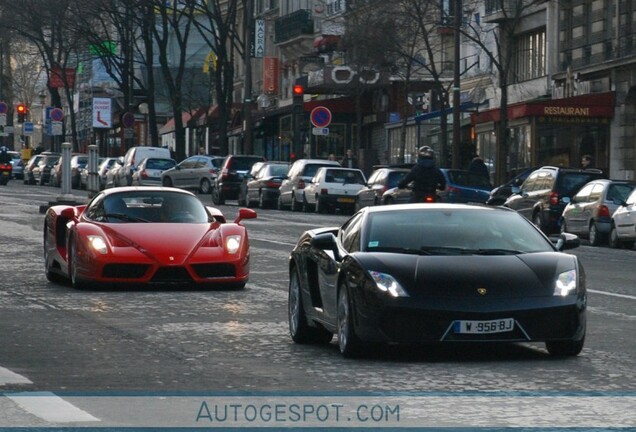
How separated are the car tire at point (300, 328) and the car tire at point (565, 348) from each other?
1.96 meters

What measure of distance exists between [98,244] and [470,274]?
7568mm

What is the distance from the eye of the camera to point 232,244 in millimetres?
18891

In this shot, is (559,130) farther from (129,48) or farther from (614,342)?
(614,342)

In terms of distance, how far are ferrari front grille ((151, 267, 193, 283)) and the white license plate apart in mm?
7252

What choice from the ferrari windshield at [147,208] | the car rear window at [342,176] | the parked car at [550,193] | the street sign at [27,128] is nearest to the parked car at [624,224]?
the parked car at [550,193]

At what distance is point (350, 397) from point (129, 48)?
2678 inches

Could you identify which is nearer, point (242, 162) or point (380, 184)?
point (380, 184)

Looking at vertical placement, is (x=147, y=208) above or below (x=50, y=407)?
above

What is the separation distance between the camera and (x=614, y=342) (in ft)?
43.5

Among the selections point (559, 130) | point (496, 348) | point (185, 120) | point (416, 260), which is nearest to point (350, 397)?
point (416, 260)

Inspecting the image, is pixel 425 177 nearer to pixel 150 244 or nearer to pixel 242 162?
pixel 150 244

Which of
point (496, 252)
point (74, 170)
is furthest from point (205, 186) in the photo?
point (496, 252)

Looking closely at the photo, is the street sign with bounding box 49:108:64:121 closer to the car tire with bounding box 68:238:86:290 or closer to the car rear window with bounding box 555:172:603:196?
the car rear window with bounding box 555:172:603:196

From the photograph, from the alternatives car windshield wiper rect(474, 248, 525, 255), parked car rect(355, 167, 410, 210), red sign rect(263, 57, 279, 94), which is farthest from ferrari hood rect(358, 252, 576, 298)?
red sign rect(263, 57, 279, 94)
